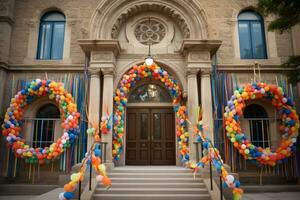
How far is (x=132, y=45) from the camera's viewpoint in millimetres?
10266

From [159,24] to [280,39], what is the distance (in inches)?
210

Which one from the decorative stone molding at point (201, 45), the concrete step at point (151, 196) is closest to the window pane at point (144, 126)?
the decorative stone molding at point (201, 45)

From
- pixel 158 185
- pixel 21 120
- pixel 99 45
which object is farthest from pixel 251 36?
pixel 21 120

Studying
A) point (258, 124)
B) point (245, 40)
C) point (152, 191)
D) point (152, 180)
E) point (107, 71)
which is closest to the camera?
point (152, 191)

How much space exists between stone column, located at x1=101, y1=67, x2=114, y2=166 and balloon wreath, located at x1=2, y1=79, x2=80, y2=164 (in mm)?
1155

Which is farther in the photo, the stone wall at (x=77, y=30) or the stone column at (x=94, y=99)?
the stone wall at (x=77, y=30)

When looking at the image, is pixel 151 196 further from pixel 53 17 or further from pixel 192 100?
pixel 53 17

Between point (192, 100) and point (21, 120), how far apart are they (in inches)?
263

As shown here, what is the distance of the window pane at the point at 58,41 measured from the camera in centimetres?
1069

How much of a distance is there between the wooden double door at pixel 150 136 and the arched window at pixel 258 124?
10.2 ft

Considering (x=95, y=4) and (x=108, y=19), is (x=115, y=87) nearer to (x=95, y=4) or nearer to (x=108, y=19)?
(x=108, y=19)

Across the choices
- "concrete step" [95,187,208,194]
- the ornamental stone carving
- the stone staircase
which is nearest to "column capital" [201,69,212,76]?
the ornamental stone carving

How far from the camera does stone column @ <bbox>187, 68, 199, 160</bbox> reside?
8742 mm

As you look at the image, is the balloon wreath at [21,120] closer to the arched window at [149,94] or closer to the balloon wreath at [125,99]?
the balloon wreath at [125,99]
